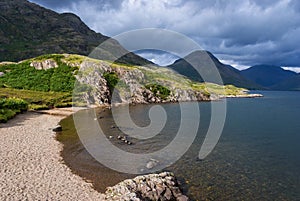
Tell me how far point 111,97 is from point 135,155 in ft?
281

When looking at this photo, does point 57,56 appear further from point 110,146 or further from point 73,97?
point 110,146

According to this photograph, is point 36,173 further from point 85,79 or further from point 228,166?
point 85,79

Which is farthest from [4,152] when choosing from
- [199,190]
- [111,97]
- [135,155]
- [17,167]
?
[111,97]

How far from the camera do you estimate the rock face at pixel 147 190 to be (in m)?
21.6

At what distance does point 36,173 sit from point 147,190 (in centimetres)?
1259

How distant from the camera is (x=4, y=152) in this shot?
32562 mm

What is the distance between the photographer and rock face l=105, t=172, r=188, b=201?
2158 centimetres

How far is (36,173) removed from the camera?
26391mm

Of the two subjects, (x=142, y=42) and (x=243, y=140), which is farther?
(x=243, y=140)

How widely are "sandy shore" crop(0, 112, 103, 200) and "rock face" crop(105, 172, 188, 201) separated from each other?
5.68 feet

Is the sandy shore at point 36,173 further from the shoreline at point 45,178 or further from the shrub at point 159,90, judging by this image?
the shrub at point 159,90

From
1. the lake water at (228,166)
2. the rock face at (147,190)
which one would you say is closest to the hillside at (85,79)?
the lake water at (228,166)

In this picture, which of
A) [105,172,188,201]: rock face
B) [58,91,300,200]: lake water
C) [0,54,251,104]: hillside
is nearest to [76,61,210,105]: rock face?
[0,54,251,104]: hillside

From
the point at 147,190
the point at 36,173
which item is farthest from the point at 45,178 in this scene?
the point at 147,190
